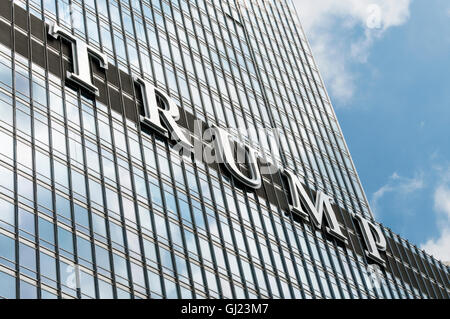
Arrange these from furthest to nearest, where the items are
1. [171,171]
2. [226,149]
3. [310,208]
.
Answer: [310,208] → [226,149] → [171,171]

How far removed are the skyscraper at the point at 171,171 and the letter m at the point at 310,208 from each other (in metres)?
0.18

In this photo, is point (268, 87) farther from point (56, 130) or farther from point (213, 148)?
point (56, 130)

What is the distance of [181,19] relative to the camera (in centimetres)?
7862

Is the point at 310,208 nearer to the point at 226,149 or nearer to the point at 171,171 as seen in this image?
the point at 226,149

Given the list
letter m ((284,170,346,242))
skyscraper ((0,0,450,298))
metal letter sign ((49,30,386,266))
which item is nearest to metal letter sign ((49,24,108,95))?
metal letter sign ((49,30,386,266))

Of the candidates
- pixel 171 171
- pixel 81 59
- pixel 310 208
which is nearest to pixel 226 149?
pixel 171 171

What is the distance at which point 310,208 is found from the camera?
70875mm

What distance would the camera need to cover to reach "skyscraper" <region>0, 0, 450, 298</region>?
45375 mm

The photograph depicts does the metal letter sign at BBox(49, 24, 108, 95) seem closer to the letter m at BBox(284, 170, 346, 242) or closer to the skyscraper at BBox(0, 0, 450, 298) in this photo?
the skyscraper at BBox(0, 0, 450, 298)

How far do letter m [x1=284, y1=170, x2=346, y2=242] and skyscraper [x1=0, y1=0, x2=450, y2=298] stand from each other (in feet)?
0.59

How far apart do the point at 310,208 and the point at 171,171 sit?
1662 centimetres

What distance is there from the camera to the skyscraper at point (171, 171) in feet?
149

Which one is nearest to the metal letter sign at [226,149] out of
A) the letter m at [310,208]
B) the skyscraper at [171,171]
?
the letter m at [310,208]
